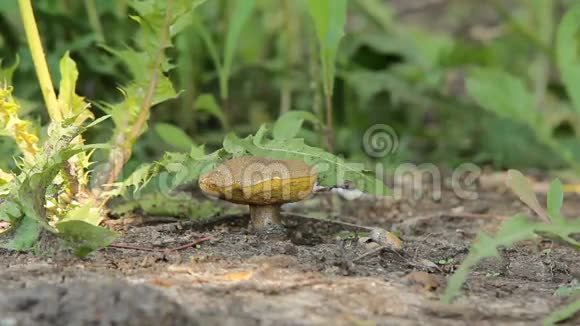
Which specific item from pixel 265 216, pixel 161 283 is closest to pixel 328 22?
pixel 265 216

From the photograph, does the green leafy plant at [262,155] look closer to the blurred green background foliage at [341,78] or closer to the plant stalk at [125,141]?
the plant stalk at [125,141]

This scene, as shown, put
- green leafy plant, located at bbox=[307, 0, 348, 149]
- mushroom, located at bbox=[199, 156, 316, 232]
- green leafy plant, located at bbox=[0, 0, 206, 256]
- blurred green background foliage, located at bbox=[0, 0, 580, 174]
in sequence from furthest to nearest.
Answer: blurred green background foliage, located at bbox=[0, 0, 580, 174]
green leafy plant, located at bbox=[307, 0, 348, 149]
mushroom, located at bbox=[199, 156, 316, 232]
green leafy plant, located at bbox=[0, 0, 206, 256]

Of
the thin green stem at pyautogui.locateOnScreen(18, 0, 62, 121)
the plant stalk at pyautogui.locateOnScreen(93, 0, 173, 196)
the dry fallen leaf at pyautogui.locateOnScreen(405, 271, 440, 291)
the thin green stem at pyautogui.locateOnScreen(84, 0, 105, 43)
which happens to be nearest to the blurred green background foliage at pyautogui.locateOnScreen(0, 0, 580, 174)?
the thin green stem at pyautogui.locateOnScreen(84, 0, 105, 43)

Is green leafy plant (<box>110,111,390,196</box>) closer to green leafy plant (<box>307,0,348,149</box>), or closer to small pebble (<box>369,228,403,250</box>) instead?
small pebble (<box>369,228,403,250</box>)

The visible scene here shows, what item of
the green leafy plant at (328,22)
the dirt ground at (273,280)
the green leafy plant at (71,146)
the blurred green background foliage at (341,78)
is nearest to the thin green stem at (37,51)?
the green leafy plant at (71,146)

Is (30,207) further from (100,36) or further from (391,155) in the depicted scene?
(391,155)

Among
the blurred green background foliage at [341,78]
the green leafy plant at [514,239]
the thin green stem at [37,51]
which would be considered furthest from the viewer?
the blurred green background foliage at [341,78]
